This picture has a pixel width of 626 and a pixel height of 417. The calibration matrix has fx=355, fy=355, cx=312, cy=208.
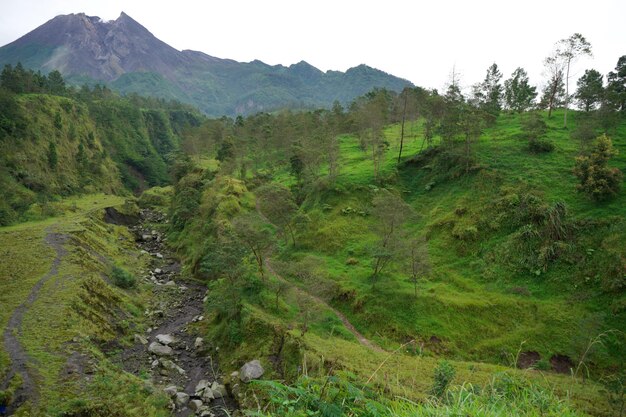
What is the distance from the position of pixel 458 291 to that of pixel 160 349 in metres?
27.3

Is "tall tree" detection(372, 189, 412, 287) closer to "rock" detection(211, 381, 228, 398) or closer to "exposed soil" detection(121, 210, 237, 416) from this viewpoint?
"rock" detection(211, 381, 228, 398)

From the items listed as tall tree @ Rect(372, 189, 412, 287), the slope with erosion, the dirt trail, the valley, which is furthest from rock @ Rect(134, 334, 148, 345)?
the slope with erosion

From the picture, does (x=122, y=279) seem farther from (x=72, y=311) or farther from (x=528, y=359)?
(x=528, y=359)

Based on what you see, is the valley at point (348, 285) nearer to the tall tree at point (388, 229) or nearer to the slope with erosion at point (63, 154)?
the tall tree at point (388, 229)

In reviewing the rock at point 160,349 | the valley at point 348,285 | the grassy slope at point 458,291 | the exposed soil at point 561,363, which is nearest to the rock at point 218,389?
the valley at point 348,285

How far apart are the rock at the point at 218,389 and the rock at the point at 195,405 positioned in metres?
1.24

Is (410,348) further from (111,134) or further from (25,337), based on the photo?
(111,134)

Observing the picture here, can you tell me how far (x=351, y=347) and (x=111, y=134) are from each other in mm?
123373

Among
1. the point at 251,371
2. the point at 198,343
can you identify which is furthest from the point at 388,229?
the point at 198,343

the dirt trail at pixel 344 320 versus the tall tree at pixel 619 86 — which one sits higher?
the tall tree at pixel 619 86

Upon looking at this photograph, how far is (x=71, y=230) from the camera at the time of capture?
1729 inches

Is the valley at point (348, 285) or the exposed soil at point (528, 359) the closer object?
the valley at point (348, 285)

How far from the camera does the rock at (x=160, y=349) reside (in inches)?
1097

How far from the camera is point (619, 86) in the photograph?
6719cm
